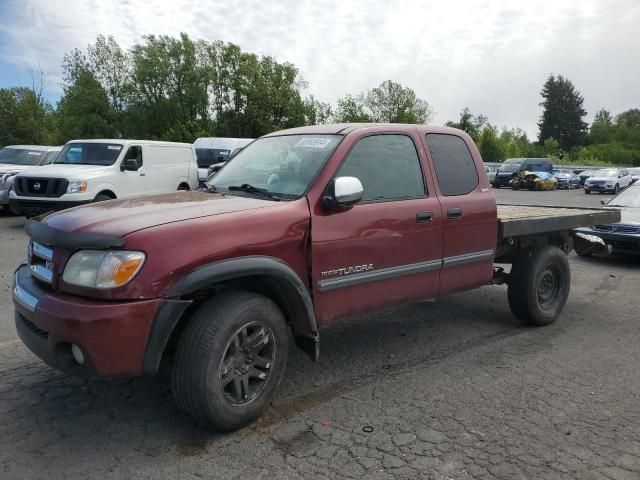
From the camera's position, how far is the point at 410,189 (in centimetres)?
424

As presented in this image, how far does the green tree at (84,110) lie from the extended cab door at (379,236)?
1858 inches

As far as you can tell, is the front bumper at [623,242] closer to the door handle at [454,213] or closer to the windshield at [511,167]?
the door handle at [454,213]

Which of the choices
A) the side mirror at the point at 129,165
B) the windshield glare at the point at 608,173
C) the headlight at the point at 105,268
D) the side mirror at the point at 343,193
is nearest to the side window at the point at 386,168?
the side mirror at the point at 343,193

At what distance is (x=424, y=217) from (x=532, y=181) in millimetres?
32244

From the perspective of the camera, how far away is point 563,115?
301ft

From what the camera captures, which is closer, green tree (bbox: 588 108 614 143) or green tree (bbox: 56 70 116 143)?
green tree (bbox: 56 70 116 143)

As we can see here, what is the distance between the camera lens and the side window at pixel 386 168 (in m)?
3.95

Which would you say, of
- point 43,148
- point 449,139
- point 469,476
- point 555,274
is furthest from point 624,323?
point 43,148

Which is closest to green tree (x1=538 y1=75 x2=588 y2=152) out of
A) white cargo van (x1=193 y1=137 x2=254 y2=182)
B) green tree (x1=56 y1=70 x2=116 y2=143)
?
green tree (x1=56 y1=70 x2=116 y2=143)

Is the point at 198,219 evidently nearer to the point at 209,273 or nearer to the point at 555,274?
the point at 209,273

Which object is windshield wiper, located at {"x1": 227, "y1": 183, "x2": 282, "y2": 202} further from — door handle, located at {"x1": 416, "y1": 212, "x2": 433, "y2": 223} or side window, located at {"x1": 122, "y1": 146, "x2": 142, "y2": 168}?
side window, located at {"x1": 122, "y1": 146, "x2": 142, "y2": 168}

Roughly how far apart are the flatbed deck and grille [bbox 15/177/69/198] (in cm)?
840

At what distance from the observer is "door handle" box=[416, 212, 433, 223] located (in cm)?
415

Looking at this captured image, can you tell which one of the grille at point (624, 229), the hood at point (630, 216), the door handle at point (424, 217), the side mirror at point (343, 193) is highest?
the side mirror at point (343, 193)
